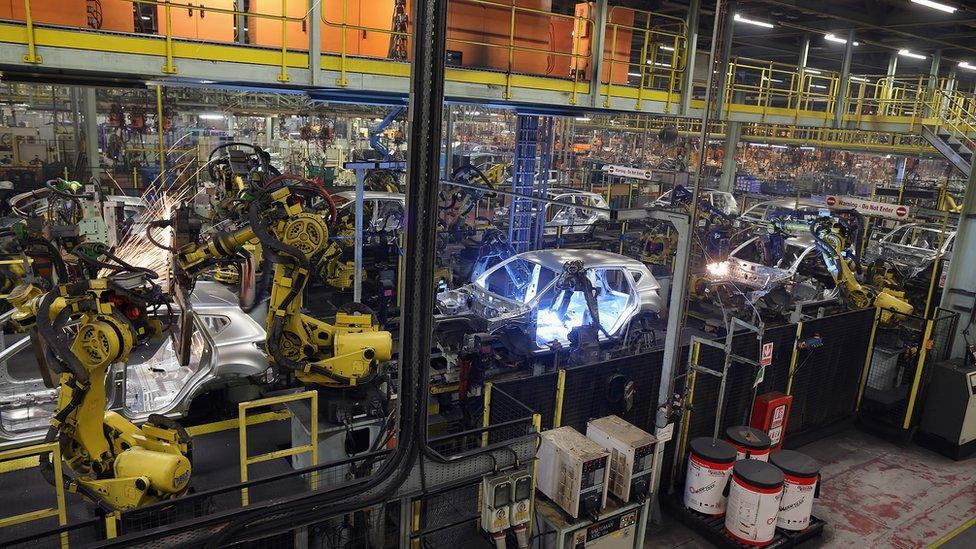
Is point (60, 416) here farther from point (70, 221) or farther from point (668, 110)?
point (668, 110)

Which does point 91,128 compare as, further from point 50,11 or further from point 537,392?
point 537,392

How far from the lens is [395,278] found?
1084 cm

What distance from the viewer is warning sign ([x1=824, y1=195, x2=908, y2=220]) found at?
32.1 feet

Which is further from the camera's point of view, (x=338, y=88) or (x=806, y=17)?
(x=806, y=17)

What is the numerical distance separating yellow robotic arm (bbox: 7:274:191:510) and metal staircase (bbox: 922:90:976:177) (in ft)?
55.2

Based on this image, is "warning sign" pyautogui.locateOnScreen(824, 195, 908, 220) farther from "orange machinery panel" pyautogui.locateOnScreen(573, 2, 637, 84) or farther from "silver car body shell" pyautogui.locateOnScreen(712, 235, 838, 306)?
"orange machinery panel" pyautogui.locateOnScreen(573, 2, 637, 84)

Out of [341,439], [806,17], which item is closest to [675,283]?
[341,439]

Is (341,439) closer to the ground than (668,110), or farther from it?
closer to the ground

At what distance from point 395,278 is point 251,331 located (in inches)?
166

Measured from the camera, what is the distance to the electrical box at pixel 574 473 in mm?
4855

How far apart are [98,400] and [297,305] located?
7.14ft

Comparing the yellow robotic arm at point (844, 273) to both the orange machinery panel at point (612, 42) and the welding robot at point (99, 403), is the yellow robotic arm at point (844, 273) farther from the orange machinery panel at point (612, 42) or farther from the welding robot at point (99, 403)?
the welding robot at point (99, 403)

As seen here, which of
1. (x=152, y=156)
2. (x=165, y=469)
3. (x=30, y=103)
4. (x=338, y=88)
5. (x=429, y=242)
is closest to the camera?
(x=429, y=242)

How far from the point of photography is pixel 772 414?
6.94 metres
